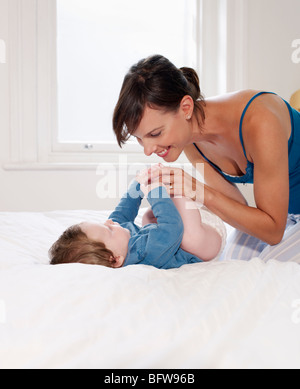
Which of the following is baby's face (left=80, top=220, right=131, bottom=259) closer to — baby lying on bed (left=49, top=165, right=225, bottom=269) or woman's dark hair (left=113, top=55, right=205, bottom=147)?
baby lying on bed (left=49, top=165, right=225, bottom=269)

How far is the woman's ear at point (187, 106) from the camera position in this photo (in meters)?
1.29

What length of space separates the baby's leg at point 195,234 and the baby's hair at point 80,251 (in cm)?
23

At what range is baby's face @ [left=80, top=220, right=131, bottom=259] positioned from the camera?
1136 mm

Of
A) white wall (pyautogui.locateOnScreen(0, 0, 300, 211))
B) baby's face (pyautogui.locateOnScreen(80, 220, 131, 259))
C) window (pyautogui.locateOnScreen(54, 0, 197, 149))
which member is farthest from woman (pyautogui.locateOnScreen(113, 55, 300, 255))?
window (pyautogui.locateOnScreen(54, 0, 197, 149))

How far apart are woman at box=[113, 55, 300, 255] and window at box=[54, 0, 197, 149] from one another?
152 centimetres

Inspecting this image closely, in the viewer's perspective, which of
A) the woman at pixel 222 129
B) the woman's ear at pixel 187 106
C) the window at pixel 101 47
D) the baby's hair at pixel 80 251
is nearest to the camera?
the baby's hair at pixel 80 251

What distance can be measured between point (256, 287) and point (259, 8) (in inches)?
98.6

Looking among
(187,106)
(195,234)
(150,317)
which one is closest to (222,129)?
(187,106)

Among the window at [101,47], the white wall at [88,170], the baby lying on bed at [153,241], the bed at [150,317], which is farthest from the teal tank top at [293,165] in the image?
the window at [101,47]

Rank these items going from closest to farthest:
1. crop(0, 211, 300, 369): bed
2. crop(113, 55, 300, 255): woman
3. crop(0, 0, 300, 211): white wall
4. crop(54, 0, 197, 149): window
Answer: crop(0, 211, 300, 369): bed < crop(113, 55, 300, 255): woman < crop(0, 0, 300, 211): white wall < crop(54, 0, 197, 149): window

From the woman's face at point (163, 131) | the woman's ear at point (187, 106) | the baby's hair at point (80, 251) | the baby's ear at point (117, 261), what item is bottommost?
the baby's ear at point (117, 261)

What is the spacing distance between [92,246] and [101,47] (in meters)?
2.09

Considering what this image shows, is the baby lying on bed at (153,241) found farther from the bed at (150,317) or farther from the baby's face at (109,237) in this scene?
the bed at (150,317)
